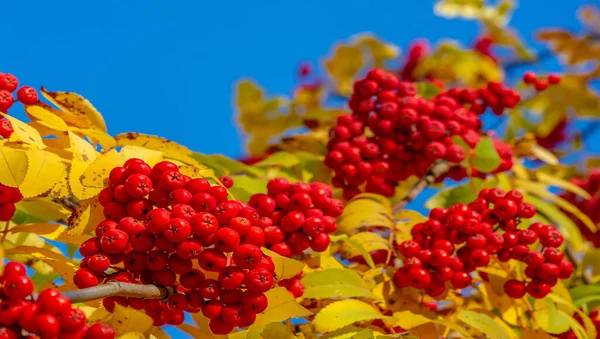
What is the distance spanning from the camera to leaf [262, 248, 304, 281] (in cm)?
198

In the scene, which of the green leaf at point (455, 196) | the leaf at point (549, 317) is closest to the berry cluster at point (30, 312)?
the leaf at point (549, 317)

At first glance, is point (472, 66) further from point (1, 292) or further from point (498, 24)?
point (1, 292)

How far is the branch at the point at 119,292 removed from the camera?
5.09 ft

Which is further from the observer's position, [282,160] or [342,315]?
[282,160]

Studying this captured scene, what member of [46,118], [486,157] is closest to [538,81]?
[486,157]

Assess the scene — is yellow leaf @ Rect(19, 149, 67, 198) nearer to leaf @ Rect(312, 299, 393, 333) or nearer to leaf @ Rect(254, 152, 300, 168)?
leaf @ Rect(312, 299, 393, 333)

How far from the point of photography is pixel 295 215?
2342 mm

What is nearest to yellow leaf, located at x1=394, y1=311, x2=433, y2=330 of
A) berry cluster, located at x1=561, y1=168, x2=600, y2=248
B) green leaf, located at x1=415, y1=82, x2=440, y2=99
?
green leaf, located at x1=415, y1=82, x2=440, y2=99

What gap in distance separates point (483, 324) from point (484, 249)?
28cm

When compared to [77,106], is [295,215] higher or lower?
lower

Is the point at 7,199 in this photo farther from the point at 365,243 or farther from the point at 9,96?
the point at 365,243

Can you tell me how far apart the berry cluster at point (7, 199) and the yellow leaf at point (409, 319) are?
1.16 metres

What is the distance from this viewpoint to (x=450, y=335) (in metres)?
2.74

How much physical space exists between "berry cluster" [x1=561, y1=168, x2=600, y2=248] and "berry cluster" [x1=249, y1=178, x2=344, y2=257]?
96.2 inches
